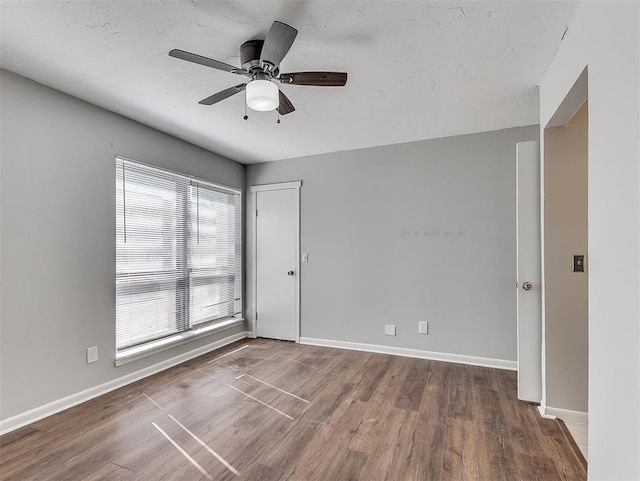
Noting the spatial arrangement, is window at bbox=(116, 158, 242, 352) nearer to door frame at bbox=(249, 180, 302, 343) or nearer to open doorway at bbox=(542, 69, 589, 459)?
door frame at bbox=(249, 180, 302, 343)

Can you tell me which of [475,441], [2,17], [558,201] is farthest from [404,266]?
[2,17]

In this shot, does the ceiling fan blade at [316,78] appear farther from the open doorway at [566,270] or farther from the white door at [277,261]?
the white door at [277,261]

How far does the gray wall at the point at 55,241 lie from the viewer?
2195mm

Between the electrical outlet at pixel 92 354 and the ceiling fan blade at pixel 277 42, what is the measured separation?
2.61 meters

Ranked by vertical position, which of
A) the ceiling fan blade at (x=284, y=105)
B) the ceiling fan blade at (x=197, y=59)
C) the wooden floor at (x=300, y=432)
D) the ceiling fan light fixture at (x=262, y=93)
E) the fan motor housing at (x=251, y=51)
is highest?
the fan motor housing at (x=251, y=51)

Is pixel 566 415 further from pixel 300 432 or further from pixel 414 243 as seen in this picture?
pixel 414 243

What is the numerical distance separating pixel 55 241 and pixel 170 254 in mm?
1077

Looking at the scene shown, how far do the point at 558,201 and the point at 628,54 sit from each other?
1419 millimetres


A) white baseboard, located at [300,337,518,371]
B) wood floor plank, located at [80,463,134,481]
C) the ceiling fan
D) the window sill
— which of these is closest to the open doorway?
white baseboard, located at [300,337,518,371]

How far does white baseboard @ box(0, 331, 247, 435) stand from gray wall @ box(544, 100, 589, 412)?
336cm

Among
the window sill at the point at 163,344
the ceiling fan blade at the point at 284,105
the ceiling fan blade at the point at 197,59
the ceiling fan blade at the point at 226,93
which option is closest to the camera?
the ceiling fan blade at the point at 197,59

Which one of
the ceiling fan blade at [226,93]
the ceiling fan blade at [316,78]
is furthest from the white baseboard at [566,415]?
the ceiling fan blade at [226,93]

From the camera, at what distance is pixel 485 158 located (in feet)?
11.1

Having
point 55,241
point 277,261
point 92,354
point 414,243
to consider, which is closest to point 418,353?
point 414,243
